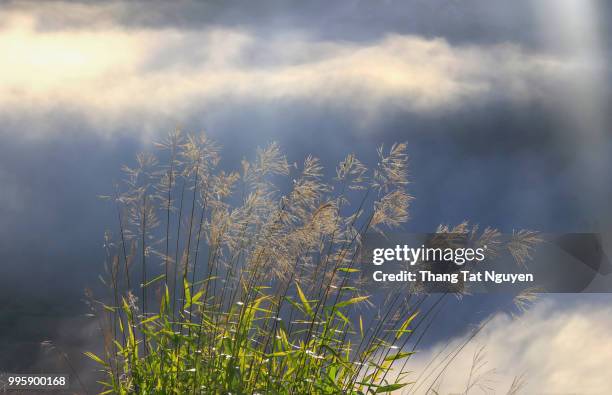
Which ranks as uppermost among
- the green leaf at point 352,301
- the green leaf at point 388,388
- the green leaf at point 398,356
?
the green leaf at point 352,301

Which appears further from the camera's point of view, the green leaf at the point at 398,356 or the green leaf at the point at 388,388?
the green leaf at the point at 398,356

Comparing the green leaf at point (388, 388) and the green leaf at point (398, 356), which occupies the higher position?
the green leaf at point (398, 356)

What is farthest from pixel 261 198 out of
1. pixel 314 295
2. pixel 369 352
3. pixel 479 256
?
pixel 479 256

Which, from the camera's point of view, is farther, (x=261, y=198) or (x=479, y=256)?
(x=479, y=256)

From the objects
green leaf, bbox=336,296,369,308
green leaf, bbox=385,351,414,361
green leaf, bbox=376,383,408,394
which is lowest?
green leaf, bbox=376,383,408,394

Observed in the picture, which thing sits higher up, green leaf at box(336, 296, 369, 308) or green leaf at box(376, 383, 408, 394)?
green leaf at box(336, 296, 369, 308)

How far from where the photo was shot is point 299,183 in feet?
12.0

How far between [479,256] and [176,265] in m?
1.48

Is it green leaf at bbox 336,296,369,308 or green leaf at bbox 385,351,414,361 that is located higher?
green leaf at bbox 336,296,369,308

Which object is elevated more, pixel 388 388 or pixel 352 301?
pixel 352 301

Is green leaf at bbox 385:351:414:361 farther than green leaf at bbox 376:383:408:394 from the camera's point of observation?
Yes

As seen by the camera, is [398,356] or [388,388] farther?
[398,356]

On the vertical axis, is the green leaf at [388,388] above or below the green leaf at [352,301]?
below

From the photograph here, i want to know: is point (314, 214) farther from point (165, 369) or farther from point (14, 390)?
point (14, 390)
